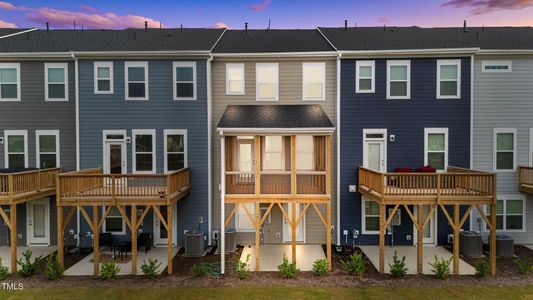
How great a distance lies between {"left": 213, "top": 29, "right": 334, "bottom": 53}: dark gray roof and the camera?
13367 millimetres

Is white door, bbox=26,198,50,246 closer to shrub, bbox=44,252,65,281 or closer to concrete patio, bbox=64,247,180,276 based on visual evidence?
concrete patio, bbox=64,247,180,276

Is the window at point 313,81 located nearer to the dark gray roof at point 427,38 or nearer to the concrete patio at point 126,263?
the dark gray roof at point 427,38

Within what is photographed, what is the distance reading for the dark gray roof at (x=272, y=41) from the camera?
1337 cm

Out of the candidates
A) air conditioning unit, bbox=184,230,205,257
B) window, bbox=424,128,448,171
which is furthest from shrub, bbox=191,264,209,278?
window, bbox=424,128,448,171

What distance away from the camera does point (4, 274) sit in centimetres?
970

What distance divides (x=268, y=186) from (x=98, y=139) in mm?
7677

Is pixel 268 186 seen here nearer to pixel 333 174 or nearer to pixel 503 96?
pixel 333 174

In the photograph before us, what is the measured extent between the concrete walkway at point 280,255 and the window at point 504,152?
8572 mm

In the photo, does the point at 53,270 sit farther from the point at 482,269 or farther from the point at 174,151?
the point at 482,269

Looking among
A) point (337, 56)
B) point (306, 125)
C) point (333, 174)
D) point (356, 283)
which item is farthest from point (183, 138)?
point (356, 283)

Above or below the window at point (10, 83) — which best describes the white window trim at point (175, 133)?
below

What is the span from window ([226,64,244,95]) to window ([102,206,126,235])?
23.4 feet

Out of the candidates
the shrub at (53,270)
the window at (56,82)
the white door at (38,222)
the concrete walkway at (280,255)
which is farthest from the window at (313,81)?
the white door at (38,222)

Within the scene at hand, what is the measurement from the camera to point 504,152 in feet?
42.9
